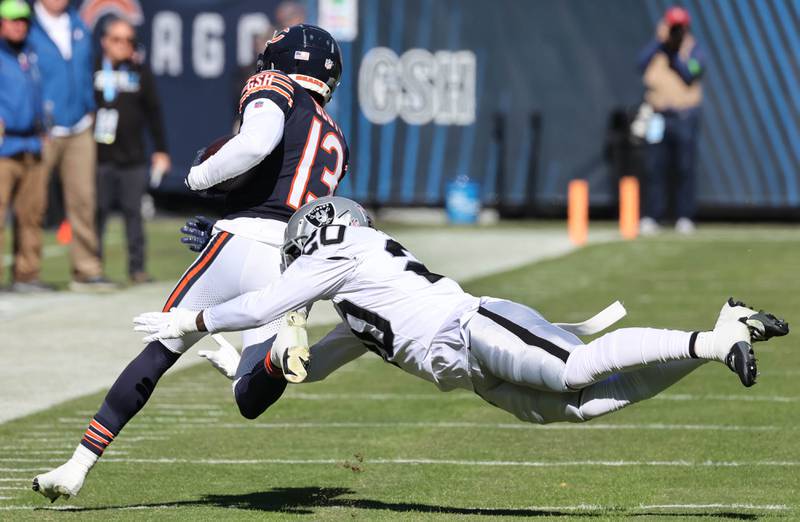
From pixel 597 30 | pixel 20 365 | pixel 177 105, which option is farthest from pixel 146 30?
pixel 20 365

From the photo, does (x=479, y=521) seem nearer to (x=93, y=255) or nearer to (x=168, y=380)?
(x=168, y=380)

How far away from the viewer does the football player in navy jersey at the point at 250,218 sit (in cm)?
707

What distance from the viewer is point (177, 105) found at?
82.4ft

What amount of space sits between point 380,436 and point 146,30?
16.8m

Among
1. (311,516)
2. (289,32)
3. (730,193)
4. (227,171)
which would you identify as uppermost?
(289,32)

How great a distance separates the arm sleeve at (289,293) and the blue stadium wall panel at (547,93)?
56.1 ft

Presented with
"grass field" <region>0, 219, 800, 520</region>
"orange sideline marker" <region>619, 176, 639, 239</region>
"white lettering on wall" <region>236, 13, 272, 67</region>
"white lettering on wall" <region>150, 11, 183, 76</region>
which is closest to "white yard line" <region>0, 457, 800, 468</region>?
"grass field" <region>0, 219, 800, 520</region>

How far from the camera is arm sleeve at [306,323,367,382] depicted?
7.25 meters

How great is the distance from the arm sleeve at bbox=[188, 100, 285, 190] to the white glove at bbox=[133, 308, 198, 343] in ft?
1.87

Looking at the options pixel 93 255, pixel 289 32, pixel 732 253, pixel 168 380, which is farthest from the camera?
pixel 732 253

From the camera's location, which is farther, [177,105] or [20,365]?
[177,105]

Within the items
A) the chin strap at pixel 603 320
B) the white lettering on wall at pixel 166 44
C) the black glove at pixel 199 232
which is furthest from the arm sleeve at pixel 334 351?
the white lettering on wall at pixel 166 44

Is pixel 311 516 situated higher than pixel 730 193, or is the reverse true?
pixel 311 516

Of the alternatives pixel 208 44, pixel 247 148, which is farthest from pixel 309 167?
pixel 208 44
